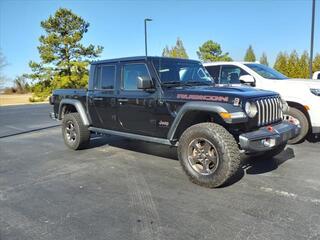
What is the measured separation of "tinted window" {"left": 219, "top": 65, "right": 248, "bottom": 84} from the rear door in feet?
10.7

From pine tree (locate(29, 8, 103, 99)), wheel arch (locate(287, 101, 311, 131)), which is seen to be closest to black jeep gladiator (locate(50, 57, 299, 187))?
wheel arch (locate(287, 101, 311, 131))

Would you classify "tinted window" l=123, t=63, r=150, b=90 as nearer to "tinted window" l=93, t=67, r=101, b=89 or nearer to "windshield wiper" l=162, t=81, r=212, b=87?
"windshield wiper" l=162, t=81, r=212, b=87

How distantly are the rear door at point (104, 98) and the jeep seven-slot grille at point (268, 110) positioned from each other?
2.78 metres

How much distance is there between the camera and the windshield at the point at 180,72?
5578 mm

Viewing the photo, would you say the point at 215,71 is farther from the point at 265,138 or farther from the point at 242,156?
the point at 265,138

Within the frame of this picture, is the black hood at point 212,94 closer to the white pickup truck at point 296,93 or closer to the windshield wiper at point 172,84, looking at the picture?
the windshield wiper at point 172,84

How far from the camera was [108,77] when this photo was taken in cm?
650

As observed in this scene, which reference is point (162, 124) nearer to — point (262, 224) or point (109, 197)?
point (109, 197)

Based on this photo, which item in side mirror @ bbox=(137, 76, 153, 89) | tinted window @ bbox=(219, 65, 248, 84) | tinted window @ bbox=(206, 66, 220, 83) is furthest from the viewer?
tinted window @ bbox=(206, 66, 220, 83)

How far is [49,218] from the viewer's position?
12.3ft

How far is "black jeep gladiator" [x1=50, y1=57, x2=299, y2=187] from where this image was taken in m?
4.47

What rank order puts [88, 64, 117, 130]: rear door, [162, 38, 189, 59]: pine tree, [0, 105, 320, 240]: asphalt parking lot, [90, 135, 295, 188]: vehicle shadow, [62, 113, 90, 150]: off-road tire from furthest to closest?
[162, 38, 189, 59]: pine tree, [62, 113, 90, 150]: off-road tire, [88, 64, 117, 130]: rear door, [90, 135, 295, 188]: vehicle shadow, [0, 105, 320, 240]: asphalt parking lot

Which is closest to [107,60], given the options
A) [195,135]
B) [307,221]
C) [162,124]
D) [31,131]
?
[162,124]

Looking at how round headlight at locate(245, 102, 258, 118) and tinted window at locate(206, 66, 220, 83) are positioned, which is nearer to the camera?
round headlight at locate(245, 102, 258, 118)
